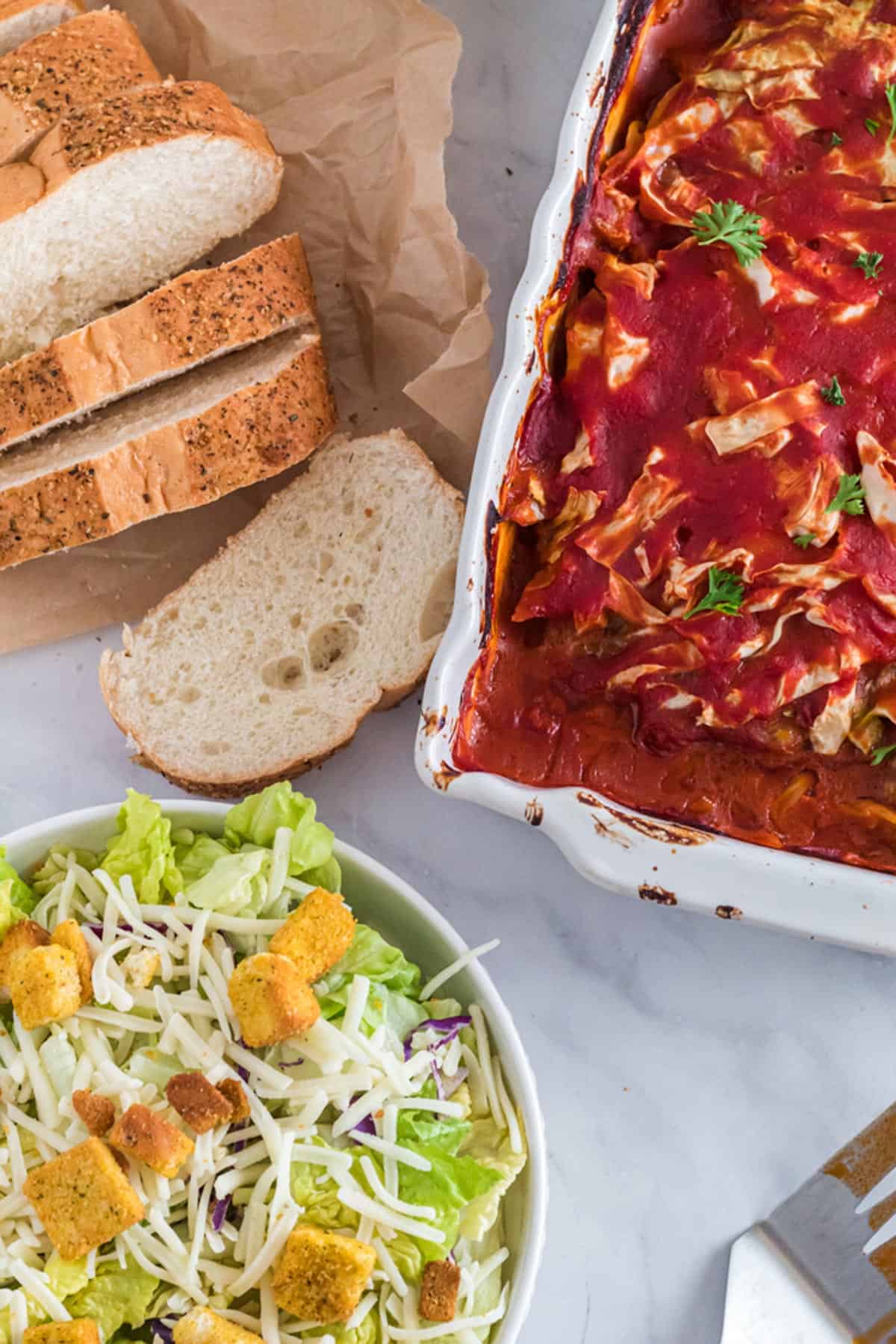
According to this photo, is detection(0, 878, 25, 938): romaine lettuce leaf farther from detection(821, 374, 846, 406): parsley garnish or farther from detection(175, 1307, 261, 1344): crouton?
detection(821, 374, 846, 406): parsley garnish

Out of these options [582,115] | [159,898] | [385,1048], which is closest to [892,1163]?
[385,1048]

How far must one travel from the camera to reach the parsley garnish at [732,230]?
2.27 meters

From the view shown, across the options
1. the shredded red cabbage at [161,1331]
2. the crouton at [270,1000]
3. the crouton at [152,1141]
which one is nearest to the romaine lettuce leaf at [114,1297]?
the shredded red cabbage at [161,1331]

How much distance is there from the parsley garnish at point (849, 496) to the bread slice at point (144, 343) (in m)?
1.15

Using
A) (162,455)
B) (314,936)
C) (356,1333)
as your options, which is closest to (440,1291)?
(356,1333)

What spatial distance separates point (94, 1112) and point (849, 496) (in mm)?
1591

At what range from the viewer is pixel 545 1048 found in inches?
107

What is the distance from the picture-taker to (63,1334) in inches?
77.5

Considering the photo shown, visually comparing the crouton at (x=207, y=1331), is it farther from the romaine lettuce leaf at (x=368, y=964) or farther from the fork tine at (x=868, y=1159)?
the fork tine at (x=868, y=1159)

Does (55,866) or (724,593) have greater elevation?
(724,593)

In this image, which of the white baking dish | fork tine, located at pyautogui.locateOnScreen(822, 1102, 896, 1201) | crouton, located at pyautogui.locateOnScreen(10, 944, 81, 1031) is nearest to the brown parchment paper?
the white baking dish

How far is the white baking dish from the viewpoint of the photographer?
2174mm

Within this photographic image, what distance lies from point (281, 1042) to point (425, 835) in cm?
68

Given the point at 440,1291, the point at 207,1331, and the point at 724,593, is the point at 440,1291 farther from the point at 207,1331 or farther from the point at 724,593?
the point at 724,593
